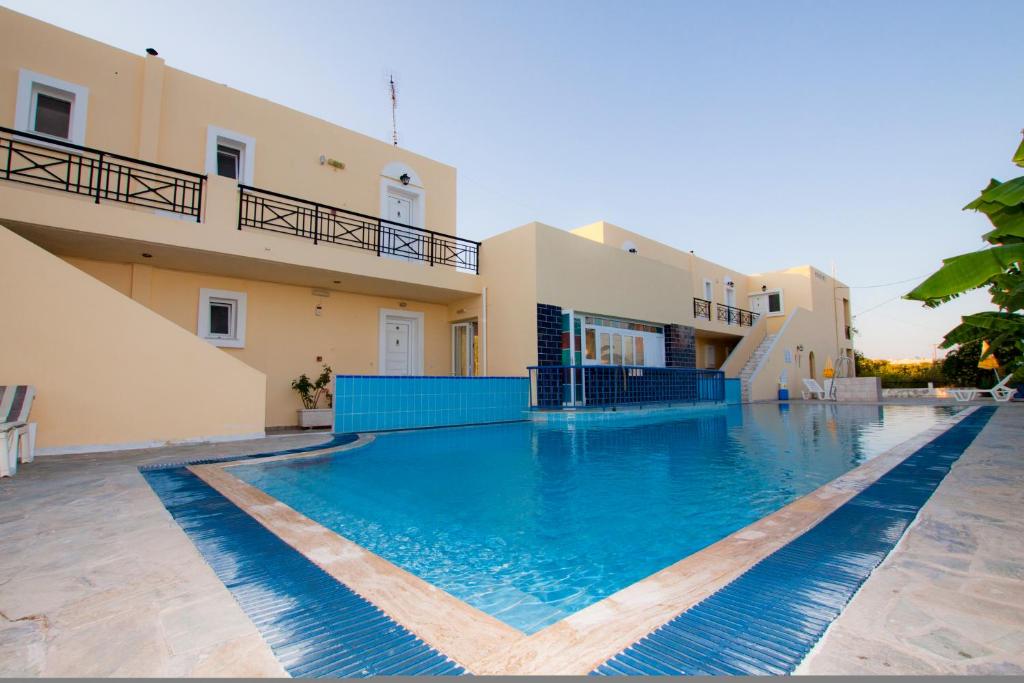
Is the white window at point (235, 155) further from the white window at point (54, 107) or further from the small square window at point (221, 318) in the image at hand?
the small square window at point (221, 318)

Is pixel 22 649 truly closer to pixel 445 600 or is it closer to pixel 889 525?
pixel 445 600

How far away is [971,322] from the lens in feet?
28.4

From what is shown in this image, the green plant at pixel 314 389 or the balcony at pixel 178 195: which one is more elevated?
the balcony at pixel 178 195

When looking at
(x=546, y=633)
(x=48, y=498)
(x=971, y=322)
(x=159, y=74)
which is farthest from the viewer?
(x=159, y=74)

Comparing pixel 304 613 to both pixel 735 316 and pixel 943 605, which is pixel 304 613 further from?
pixel 735 316

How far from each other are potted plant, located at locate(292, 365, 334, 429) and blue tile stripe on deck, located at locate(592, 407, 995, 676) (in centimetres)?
977

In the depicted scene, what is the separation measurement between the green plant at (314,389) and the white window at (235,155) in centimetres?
463

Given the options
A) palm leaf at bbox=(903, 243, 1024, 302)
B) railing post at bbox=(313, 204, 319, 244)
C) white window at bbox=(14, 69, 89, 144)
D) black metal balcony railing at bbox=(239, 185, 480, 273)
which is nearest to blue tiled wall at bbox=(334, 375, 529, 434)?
black metal balcony railing at bbox=(239, 185, 480, 273)

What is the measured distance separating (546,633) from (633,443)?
6439 mm

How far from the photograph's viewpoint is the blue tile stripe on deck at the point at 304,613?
1.60 metres

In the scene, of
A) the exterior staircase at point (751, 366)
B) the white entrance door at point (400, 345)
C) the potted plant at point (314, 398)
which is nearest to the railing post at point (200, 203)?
the potted plant at point (314, 398)

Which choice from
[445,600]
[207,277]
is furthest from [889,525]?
[207,277]

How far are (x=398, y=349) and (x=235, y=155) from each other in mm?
6016

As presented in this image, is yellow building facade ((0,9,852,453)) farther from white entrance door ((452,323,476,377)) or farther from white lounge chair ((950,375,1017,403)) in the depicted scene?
white lounge chair ((950,375,1017,403))
